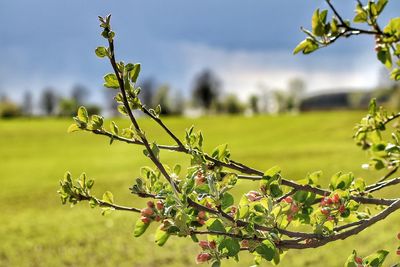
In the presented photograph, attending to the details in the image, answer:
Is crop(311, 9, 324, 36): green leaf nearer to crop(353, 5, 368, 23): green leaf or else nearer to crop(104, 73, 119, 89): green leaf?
crop(353, 5, 368, 23): green leaf

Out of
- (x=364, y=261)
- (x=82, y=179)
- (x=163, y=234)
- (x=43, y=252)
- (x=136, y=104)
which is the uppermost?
(x=136, y=104)

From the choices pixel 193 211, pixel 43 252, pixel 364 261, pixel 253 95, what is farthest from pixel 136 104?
pixel 253 95

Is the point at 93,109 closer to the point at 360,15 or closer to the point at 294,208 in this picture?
the point at 294,208

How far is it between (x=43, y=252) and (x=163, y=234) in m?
7.72

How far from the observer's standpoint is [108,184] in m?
16.7

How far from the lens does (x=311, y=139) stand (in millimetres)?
30188

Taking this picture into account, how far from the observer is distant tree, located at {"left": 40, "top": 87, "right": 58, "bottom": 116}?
92.9 m

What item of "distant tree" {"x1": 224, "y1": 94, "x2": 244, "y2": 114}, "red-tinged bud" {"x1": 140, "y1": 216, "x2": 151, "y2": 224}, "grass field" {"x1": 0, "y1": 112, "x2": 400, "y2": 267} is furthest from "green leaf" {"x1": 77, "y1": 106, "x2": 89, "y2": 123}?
"distant tree" {"x1": 224, "y1": 94, "x2": 244, "y2": 114}

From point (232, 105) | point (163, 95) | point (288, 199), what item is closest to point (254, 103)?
Answer: point (232, 105)

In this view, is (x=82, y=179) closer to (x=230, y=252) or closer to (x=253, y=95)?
(x=230, y=252)

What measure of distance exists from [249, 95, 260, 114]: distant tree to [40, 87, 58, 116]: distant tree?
3192 centimetres

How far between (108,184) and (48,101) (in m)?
79.6

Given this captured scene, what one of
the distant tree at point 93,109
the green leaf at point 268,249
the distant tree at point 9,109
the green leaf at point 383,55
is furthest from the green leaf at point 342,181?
the distant tree at point 9,109

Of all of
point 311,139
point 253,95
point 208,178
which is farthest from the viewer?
point 253,95
